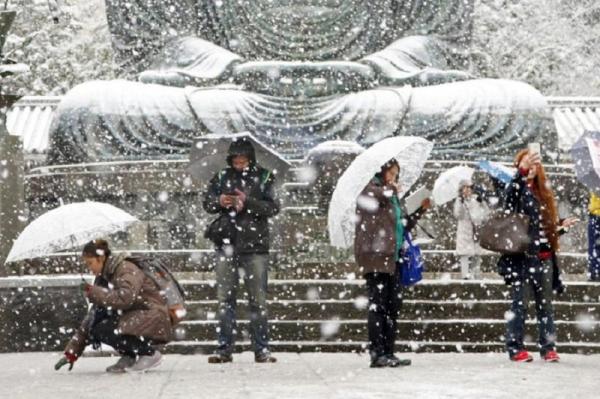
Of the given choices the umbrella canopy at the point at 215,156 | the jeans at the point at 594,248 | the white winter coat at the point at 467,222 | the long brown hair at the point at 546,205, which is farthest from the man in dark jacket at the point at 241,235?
the jeans at the point at 594,248

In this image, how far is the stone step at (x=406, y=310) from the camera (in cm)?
925

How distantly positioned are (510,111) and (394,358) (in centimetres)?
624

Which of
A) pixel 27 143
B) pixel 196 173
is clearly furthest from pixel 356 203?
pixel 27 143

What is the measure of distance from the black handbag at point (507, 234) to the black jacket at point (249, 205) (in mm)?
1200

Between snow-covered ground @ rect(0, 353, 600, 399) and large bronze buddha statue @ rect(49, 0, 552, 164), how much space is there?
16.7 feet

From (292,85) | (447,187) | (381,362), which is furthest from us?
(292,85)

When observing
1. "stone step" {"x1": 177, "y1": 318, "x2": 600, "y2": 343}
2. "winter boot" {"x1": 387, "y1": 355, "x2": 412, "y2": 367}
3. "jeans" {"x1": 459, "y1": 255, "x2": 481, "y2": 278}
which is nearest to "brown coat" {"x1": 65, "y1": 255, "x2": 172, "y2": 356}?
"winter boot" {"x1": 387, "y1": 355, "x2": 412, "y2": 367}

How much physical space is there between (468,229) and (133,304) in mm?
4238

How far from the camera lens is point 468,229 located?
36.1 feet

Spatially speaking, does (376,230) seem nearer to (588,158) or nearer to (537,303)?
(537,303)

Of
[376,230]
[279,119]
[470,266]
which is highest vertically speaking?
[279,119]

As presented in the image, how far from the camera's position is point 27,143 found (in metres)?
19.3

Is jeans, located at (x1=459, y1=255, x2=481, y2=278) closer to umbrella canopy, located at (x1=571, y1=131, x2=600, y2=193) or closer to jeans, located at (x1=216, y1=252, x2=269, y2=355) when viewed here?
umbrella canopy, located at (x1=571, y1=131, x2=600, y2=193)

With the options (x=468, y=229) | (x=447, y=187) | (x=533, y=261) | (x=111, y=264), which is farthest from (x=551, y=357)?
(x=468, y=229)
